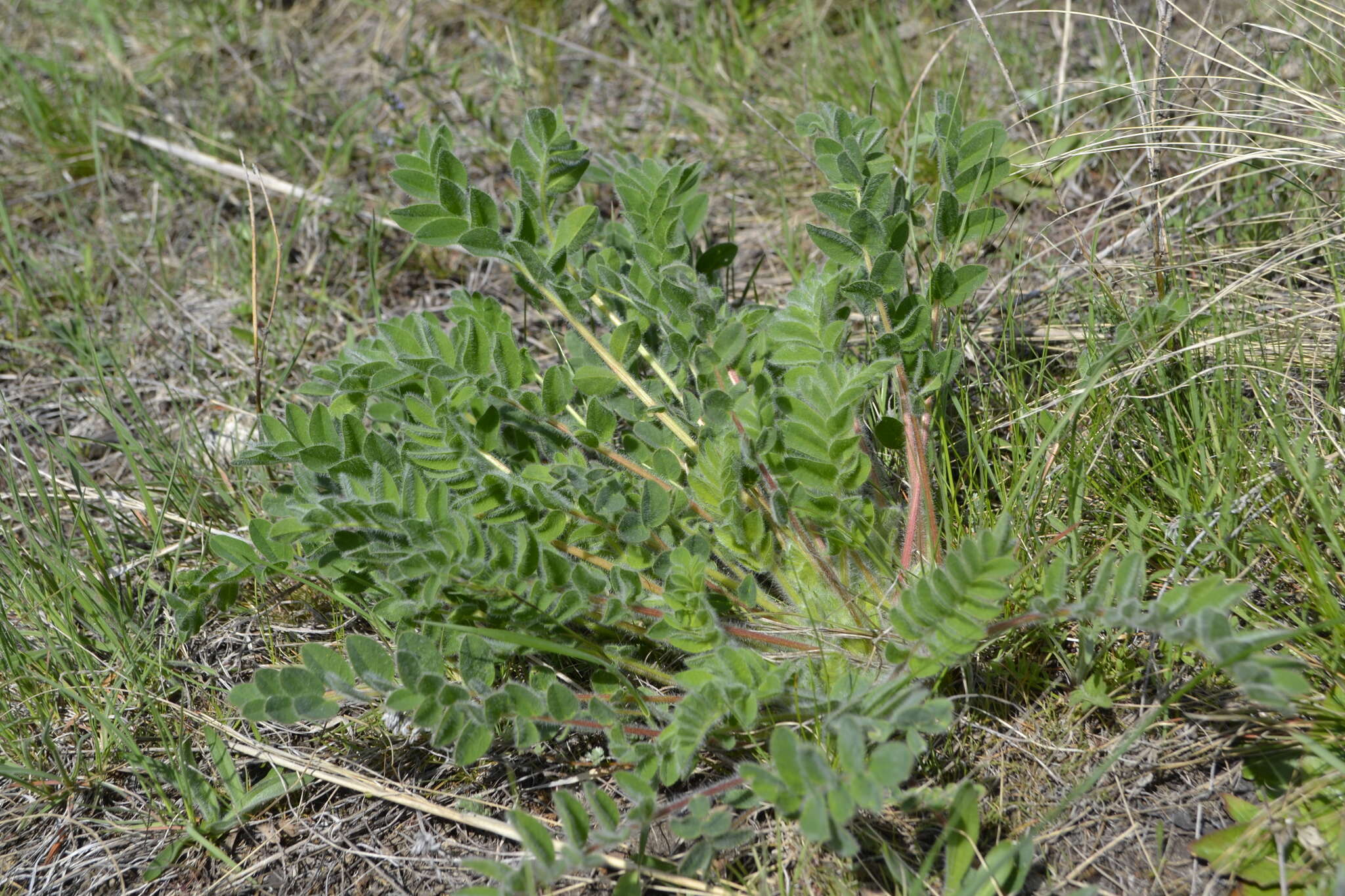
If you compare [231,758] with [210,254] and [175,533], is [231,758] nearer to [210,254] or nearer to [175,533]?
[175,533]

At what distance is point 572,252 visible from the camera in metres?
2.24

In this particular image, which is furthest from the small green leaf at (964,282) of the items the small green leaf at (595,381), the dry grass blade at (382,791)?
the dry grass blade at (382,791)

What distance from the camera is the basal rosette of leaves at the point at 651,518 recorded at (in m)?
1.61

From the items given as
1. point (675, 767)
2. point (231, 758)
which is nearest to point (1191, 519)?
point (675, 767)

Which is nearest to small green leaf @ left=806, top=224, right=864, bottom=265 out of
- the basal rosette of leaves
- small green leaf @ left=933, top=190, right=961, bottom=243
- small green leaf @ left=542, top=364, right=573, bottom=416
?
the basal rosette of leaves

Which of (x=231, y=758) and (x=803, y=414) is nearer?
(x=803, y=414)

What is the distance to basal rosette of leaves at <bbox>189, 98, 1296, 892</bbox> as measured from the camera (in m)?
1.61

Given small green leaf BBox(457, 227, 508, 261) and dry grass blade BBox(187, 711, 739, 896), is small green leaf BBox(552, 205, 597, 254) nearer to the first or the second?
small green leaf BBox(457, 227, 508, 261)

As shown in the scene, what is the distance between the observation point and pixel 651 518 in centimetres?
188

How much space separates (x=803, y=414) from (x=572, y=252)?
72cm

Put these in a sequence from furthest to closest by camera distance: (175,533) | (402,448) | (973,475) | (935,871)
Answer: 1. (175,533)
2. (973,475)
3. (402,448)
4. (935,871)

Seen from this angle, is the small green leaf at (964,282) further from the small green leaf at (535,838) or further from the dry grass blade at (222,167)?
the dry grass blade at (222,167)

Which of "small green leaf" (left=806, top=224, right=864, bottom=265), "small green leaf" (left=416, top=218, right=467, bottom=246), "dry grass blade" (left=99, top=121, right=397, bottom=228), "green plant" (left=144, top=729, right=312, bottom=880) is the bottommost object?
"green plant" (left=144, top=729, right=312, bottom=880)

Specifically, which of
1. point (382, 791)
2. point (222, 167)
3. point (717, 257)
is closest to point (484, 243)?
Answer: point (717, 257)
